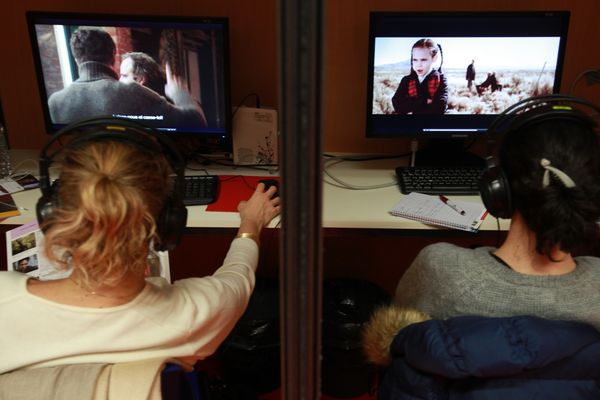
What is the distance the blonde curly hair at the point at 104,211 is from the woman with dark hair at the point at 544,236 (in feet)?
1.99

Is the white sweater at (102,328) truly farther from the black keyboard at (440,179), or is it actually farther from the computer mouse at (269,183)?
the black keyboard at (440,179)

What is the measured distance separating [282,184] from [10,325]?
0.72 metres

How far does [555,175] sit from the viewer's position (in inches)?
36.9

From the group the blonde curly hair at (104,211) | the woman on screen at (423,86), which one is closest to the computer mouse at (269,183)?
the woman on screen at (423,86)

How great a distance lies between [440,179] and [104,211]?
1154 millimetres

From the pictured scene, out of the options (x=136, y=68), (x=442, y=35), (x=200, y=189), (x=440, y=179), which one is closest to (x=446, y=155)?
(x=440, y=179)

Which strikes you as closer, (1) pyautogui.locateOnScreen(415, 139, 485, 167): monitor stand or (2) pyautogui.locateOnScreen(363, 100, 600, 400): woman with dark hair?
(2) pyautogui.locateOnScreen(363, 100, 600, 400): woman with dark hair

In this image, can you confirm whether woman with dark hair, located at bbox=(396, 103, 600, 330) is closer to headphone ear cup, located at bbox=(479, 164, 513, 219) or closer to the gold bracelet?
headphone ear cup, located at bbox=(479, 164, 513, 219)

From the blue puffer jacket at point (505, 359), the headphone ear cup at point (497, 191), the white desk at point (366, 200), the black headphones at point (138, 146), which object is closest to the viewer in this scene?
Answer: the blue puffer jacket at point (505, 359)

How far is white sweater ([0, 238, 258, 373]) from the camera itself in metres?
0.84

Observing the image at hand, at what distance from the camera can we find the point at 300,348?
0.39 m

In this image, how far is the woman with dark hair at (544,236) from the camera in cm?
95

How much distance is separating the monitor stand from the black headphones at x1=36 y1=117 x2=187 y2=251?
3.58 ft

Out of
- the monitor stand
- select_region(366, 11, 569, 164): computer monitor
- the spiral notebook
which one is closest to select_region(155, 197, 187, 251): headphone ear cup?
the spiral notebook
